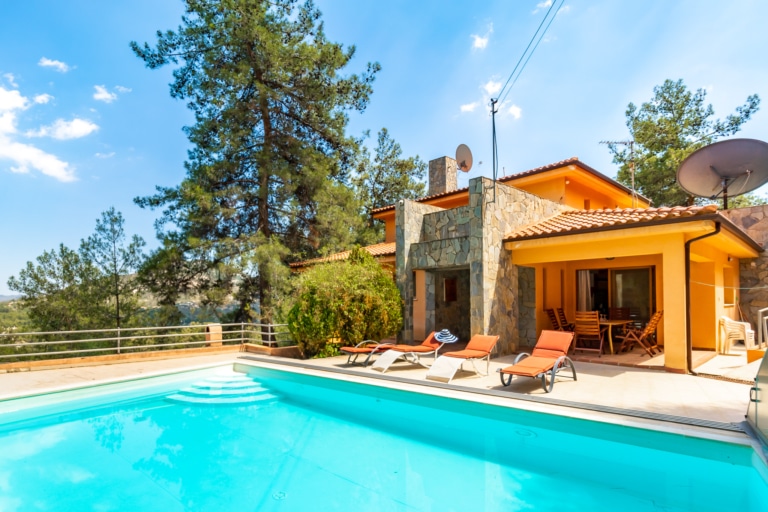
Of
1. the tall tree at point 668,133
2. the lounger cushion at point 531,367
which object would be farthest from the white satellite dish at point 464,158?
the tall tree at point 668,133

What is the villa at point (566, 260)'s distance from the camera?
9273 millimetres

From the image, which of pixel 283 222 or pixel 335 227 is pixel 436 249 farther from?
pixel 283 222

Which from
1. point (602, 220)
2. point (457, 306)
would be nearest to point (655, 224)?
point (602, 220)

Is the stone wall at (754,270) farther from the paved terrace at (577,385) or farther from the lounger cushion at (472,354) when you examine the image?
the lounger cushion at (472,354)

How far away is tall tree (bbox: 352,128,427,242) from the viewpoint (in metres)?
31.6

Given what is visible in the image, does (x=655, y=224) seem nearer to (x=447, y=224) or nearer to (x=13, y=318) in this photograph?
(x=447, y=224)

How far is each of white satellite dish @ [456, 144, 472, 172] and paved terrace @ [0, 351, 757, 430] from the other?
6541mm

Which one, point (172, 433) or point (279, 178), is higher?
point (279, 178)

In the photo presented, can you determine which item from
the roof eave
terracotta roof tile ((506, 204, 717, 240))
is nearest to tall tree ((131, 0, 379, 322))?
terracotta roof tile ((506, 204, 717, 240))

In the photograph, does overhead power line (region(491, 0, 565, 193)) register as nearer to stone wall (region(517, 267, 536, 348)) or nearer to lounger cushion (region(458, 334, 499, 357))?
stone wall (region(517, 267, 536, 348))

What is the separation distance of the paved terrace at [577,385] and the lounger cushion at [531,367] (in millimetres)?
388

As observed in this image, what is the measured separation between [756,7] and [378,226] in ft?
75.6

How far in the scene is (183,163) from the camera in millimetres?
20516

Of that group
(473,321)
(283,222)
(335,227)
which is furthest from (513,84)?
(283,222)
